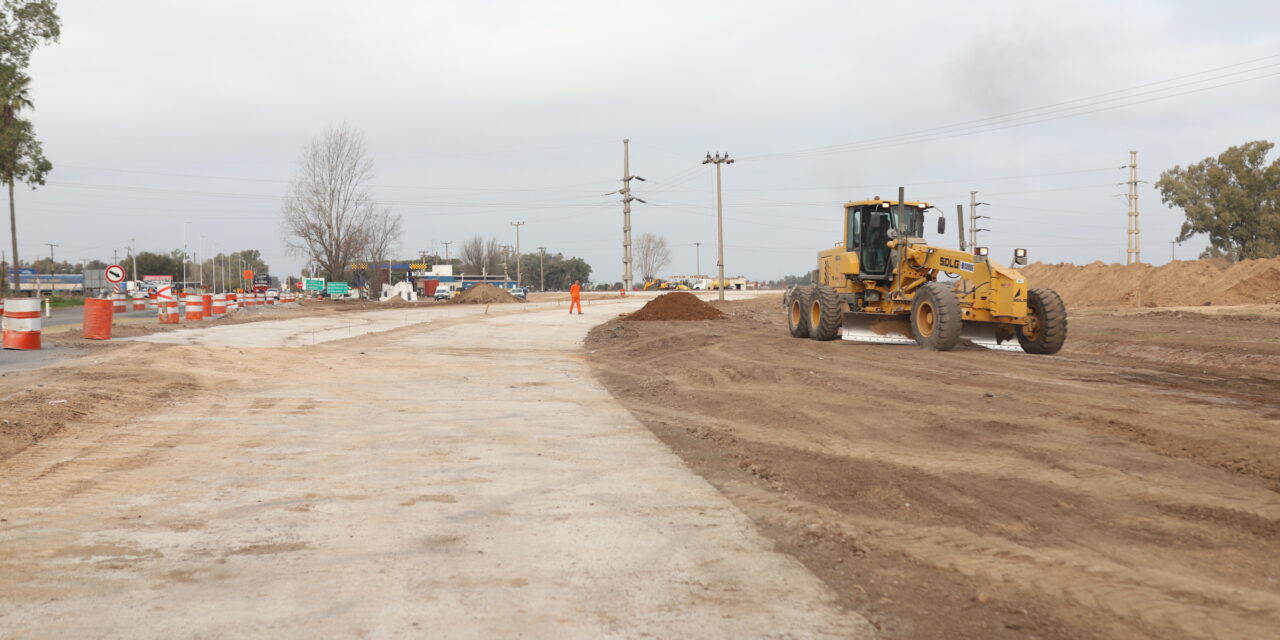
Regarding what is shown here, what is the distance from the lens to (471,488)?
6289 millimetres

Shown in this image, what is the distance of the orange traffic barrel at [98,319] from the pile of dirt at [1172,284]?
119 ft

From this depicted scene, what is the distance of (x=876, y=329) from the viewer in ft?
59.9

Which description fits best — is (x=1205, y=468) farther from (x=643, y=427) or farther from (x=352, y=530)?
(x=352, y=530)

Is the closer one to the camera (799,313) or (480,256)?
(799,313)

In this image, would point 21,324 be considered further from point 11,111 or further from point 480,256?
point 480,256

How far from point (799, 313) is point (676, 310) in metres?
9.30

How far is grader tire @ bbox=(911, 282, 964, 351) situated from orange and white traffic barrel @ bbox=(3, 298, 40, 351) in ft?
54.8

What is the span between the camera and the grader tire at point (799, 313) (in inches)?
793

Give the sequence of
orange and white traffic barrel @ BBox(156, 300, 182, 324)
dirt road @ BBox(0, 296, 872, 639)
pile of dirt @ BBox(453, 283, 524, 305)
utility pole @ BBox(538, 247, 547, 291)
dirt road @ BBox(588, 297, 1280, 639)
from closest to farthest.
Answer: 1. dirt road @ BBox(0, 296, 872, 639)
2. dirt road @ BBox(588, 297, 1280, 639)
3. orange and white traffic barrel @ BBox(156, 300, 182, 324)
4. pile of dirt @ BBox(453, 283, 524, 305)
5. utility pole @ BBox(538, 247, 547, 291)

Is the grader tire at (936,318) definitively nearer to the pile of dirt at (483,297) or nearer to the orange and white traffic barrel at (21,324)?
the orange and white traffic barrel at (21,324)

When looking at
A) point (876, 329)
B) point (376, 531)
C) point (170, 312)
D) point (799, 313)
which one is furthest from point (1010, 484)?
point (170, 312)

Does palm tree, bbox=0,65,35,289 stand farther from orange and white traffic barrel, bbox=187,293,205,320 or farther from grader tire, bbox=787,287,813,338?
grader tire, bbox=787,287,813,338

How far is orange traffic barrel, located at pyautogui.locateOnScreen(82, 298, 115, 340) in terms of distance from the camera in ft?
65.0

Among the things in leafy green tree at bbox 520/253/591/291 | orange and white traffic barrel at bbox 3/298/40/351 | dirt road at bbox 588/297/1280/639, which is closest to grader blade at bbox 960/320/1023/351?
dirt road at bbox 588/297/1280/639
